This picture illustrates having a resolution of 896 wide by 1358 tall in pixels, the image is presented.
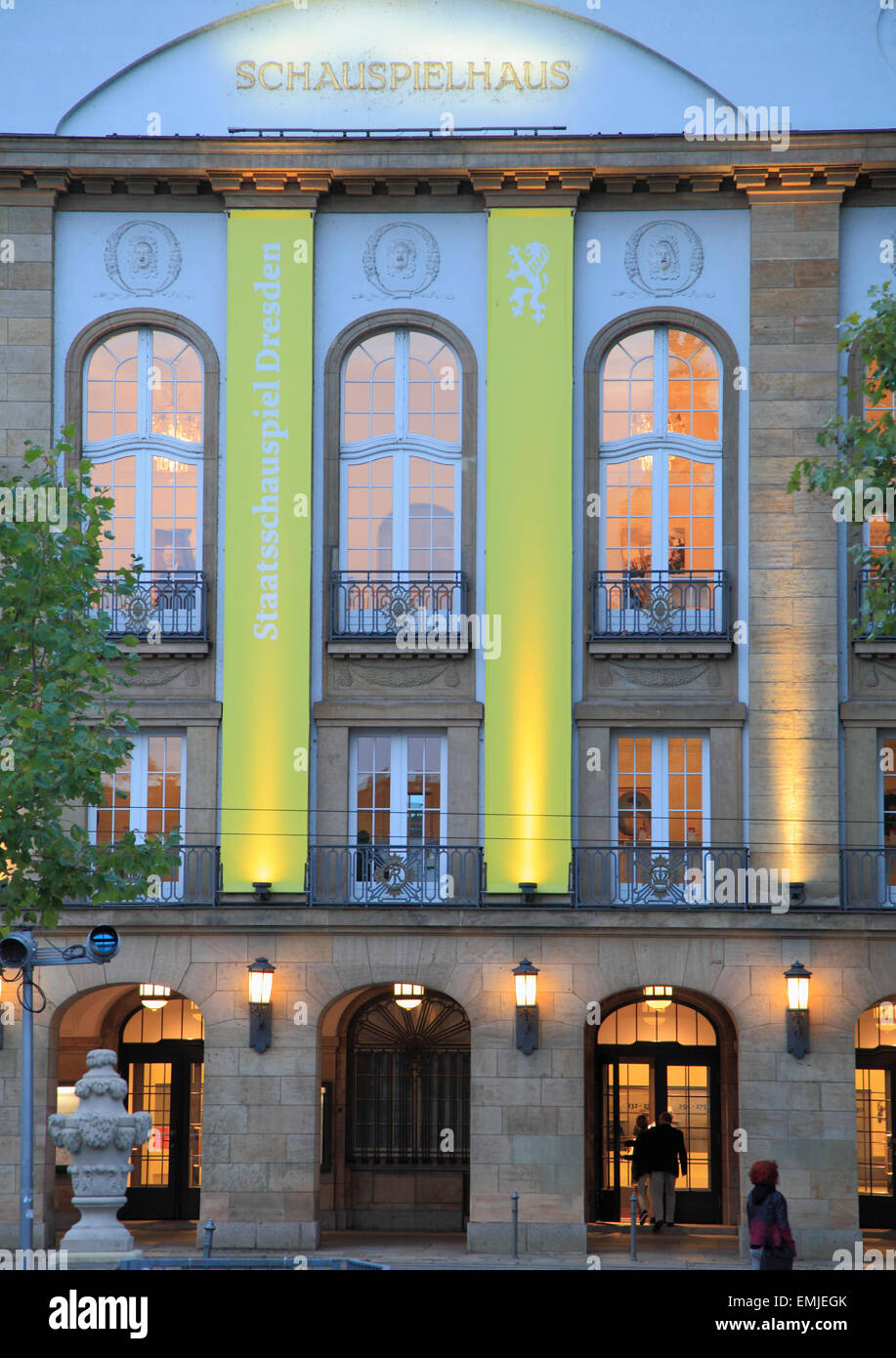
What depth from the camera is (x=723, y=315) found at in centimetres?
2711

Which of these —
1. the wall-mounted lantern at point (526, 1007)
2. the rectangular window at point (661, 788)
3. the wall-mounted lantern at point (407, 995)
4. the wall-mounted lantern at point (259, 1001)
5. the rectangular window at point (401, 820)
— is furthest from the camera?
the wall-mounted lantern at point (407, 995)

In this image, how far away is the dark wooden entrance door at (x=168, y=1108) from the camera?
98.1 ft

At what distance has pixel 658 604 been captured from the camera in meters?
26.7

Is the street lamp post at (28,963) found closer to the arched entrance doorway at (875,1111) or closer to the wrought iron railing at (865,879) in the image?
the wrought iron railing at (865,879)

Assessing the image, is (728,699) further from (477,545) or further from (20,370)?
(20,370)

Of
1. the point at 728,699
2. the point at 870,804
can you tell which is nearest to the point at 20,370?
the point at 728,699

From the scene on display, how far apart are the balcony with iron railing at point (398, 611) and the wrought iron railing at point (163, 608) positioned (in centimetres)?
195

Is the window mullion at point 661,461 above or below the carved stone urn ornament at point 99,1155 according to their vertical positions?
above

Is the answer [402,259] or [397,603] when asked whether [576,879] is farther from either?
[402,259]

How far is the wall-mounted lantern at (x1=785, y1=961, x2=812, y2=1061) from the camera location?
25.5 metres

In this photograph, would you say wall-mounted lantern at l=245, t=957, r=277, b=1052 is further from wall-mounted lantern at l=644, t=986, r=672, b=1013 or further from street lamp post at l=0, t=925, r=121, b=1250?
wall-mounted lantern at l=644, t=986, r=672, b=1013

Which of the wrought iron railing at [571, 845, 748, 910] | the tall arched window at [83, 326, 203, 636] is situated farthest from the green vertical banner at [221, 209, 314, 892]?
the wrought iron railing at [571, 845, 748, 910]

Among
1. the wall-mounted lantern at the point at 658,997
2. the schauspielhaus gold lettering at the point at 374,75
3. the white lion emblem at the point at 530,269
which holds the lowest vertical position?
the wall-mounted lantern at the point at 658,997

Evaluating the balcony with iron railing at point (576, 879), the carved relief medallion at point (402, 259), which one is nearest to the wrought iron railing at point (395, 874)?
the balcony with iron railing at point (576, 879)
